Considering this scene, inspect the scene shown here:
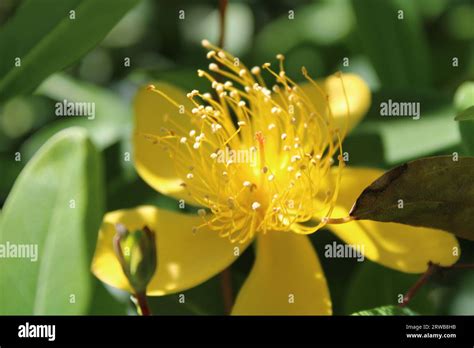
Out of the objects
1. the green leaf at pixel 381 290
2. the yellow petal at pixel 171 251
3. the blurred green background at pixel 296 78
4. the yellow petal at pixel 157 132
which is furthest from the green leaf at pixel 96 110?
the green leaf at pixel 381 290

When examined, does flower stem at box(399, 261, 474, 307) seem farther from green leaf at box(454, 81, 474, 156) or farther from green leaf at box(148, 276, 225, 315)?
green leaf at box(148, 276, 225, 315)

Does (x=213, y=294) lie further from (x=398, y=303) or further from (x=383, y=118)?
(x=383, y=118)

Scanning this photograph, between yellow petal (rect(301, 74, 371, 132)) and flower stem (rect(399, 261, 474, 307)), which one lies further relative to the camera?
yellow petal (rect(301, 74, 371, 132))

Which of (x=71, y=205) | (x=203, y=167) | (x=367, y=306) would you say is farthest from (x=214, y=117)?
(x=367, y=306)

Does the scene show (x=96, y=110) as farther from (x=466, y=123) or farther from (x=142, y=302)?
(x=466, y=123)

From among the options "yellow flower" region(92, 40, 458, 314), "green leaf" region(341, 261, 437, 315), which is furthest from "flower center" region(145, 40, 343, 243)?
"green leaf" region(341, 261, 437, 315)

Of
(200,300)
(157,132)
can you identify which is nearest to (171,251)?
(200,300)
